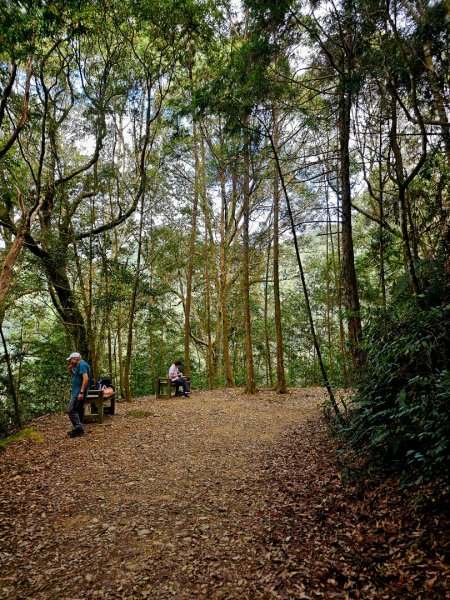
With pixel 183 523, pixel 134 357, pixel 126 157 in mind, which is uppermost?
pixel 126 157

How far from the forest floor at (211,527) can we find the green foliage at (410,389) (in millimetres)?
339

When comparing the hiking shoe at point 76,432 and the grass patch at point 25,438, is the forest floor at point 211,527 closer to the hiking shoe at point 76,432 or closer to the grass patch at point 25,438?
the grass patch at point 25,438

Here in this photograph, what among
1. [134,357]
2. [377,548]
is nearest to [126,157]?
[134,357]

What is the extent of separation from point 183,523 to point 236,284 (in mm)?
16723

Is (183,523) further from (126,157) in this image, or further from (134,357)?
(134,357)

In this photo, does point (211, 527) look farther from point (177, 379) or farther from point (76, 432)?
point (177, 379)

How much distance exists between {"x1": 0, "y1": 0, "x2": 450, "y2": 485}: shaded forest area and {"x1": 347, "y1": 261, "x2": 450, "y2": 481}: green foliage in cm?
3

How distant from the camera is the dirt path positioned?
8.59 ft

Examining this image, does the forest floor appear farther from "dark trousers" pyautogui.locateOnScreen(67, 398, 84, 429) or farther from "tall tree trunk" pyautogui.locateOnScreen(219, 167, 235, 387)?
"tall tree trunk" pyautogui.locateOnScreen(219, 167, 235, 387)

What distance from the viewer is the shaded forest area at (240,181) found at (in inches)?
182

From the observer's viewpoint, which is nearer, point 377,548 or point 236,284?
point 377,548

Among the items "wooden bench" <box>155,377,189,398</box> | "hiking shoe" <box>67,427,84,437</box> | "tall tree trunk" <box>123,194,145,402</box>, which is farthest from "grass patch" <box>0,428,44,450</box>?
"wooden bench" <box>155,377,189,398</box>

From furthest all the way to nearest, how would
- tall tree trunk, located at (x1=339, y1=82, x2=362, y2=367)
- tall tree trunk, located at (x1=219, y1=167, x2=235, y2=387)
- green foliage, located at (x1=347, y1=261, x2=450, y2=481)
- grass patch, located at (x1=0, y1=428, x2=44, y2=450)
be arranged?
tall tree trunk, located at (x1=219, y1=167, x2=235, y2=387), grass patch, located at (x1=0, y1=428, x2=44, y2=450), tall tree trunk, located at (x1=339, y1=82, x2=362, y2=367), green foliage, located at (x1=347, y1=261, x2=450, y2=481)

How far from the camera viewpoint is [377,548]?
2576 millimetres
